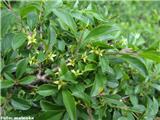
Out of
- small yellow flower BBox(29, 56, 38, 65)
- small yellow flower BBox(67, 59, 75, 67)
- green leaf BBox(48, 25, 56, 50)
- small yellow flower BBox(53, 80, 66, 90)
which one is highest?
green leaf BBox(48, 25, 56, 50)

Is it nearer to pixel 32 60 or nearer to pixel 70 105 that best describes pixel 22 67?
pixel 32 60

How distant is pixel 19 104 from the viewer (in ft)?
5.06

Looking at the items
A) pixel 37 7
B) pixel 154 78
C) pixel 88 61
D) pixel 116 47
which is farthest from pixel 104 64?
pixel 154 78

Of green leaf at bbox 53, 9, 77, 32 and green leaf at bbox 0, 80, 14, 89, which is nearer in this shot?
green leaf at bbox 0, 80, 14, 89

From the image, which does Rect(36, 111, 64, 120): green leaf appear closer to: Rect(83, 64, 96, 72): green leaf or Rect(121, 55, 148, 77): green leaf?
Rect(83, 64, 96, 72): green leaf

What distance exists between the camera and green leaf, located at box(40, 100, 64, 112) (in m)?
1.56

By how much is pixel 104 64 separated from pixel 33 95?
0.33 meters

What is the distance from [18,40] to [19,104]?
0.80ft

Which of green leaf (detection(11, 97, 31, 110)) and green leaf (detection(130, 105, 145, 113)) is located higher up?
green leaf (detection(11, 97, 31, 110))

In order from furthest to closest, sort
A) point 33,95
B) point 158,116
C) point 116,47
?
point 158,116 → point 116,47 → point 33,95

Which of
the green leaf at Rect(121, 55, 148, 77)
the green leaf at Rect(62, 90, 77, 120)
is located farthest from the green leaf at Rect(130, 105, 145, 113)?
the green leaf at Rect(62, 90, 77, 120)

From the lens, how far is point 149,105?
5.90 feet

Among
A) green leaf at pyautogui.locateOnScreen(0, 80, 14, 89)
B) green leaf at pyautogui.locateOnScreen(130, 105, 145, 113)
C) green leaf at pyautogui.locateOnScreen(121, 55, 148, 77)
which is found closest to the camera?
green leaf at pyautogui.locateOnScreen(0, 80, 14, 89)

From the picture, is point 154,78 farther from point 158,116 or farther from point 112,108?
point 112,108
